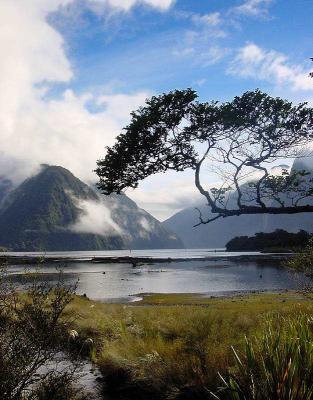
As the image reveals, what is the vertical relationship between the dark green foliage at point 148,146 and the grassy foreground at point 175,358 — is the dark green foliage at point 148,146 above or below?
above

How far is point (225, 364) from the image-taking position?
11672mm

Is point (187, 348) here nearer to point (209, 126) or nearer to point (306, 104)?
point (209, 126)

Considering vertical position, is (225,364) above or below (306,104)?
below

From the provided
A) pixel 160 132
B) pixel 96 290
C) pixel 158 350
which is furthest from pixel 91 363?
pixel 96 290

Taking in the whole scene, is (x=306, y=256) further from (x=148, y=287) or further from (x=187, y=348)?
(x=148, y=287)

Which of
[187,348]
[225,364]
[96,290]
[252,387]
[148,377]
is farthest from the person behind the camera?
[96,290]

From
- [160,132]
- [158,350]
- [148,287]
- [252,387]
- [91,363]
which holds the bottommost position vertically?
[148,287]

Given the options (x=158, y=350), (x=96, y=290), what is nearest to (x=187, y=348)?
(x=158, y=350)

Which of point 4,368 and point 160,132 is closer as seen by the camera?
point 4,368

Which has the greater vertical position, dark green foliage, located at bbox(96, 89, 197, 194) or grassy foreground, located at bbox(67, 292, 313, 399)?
dark green foliage, located at bbox(96, 89, 197, 194)

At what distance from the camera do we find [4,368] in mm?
7816

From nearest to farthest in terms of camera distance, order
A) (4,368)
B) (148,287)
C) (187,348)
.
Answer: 1. (4,368)
2. (187,348)
3. (148,287)

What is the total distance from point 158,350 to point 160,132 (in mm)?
7683

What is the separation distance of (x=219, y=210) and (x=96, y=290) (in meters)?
53.7
